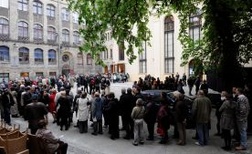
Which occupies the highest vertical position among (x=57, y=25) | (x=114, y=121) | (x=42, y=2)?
(x=42, y=2)

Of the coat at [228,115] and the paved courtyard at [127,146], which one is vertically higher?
the coat at [228,115]

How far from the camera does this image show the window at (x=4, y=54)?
4181 centimetres

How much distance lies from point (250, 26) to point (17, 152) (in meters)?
13.1

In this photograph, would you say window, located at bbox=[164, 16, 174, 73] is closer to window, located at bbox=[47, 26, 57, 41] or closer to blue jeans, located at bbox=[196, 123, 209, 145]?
window, located at bbox=[47, 26, 57, 41]

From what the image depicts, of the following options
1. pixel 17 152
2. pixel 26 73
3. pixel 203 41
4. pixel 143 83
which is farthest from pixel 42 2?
pixel 17 152

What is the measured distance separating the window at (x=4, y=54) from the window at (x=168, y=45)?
72.5 feet

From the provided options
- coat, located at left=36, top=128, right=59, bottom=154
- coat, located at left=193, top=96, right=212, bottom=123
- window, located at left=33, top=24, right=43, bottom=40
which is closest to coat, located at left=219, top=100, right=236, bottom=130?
coat, located at left=193, top=96, right=212, bottom=123

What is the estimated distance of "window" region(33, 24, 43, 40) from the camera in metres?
46.6

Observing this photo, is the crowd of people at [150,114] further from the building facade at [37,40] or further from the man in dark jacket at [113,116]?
the building facade at [37,40]

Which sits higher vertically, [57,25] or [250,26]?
[57,25]

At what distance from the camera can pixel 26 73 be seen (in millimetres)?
44875

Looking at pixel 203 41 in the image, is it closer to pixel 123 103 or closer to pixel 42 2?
pixel 123 103

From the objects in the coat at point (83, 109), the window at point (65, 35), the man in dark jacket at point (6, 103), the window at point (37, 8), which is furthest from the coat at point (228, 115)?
the window at point (65, 35)

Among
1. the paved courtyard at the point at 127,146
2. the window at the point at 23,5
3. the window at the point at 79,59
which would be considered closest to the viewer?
the paved courtyard at the point at 127,146
